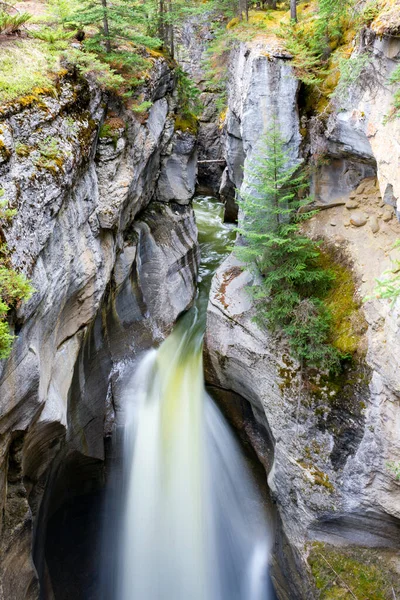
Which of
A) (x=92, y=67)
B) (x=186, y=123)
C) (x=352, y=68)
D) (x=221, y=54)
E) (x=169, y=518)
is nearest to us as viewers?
(x=352, y=68)

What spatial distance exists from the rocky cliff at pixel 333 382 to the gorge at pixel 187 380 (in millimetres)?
41

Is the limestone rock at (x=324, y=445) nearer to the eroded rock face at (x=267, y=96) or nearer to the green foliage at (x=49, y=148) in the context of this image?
the eroded rock face at (x=267, y=96)

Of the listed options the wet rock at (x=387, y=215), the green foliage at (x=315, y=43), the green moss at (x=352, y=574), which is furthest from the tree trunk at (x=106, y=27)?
the green moss at (x=352, y=574)

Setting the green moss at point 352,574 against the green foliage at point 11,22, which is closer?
the green moss at point 352,574

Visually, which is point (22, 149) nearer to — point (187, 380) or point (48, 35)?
point (48, 35)

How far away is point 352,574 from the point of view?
7.14 m

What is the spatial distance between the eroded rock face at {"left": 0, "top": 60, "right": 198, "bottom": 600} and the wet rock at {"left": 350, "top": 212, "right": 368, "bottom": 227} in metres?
5.80

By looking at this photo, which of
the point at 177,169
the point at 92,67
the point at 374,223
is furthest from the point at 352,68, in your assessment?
the point at 177,169

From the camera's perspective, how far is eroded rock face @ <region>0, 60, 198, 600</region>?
6.24m

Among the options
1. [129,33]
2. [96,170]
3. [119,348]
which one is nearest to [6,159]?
[96,170]

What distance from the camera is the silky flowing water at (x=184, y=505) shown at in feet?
30.4

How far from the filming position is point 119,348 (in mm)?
11430

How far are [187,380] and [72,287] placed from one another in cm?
479

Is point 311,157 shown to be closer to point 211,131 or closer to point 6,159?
point 6,159
